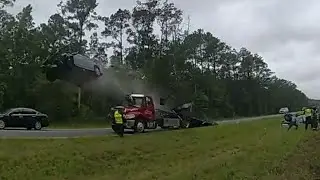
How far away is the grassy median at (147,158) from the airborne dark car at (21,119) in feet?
28.5

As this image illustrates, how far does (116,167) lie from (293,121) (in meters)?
18.9

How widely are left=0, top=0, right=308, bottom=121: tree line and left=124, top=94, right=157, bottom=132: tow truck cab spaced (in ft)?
8.12

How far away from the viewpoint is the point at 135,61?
8306cm

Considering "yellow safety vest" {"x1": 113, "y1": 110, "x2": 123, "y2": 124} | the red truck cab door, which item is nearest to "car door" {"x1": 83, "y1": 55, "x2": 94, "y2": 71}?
"yellow safety vest" {"x1": 113, "y1": 110, "x2": 123, "y2": 124}

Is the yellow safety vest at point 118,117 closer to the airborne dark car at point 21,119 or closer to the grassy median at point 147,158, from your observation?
the grassy median at point 147,158

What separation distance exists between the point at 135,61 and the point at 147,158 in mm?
60706

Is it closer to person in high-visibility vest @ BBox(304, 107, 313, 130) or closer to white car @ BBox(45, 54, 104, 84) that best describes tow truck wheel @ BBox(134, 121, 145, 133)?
white car @ BBox(45, 54, 104, 84)

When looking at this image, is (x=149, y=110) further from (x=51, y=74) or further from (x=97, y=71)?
(x=51, y=74)

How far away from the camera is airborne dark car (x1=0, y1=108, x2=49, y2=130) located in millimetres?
32156

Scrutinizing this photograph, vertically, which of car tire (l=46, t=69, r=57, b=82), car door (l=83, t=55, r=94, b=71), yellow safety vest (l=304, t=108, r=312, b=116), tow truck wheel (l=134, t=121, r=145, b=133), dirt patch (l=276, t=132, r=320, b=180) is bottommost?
dirt patch (l=276, t=132, r=320, b=180)

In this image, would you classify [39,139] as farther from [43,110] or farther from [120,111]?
[43,110]

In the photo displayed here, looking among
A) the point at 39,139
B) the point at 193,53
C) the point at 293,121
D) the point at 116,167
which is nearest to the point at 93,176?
the point at 116,167

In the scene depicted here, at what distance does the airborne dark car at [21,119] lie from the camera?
105ft

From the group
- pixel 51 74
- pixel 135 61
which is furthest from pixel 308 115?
pixel 135 61
